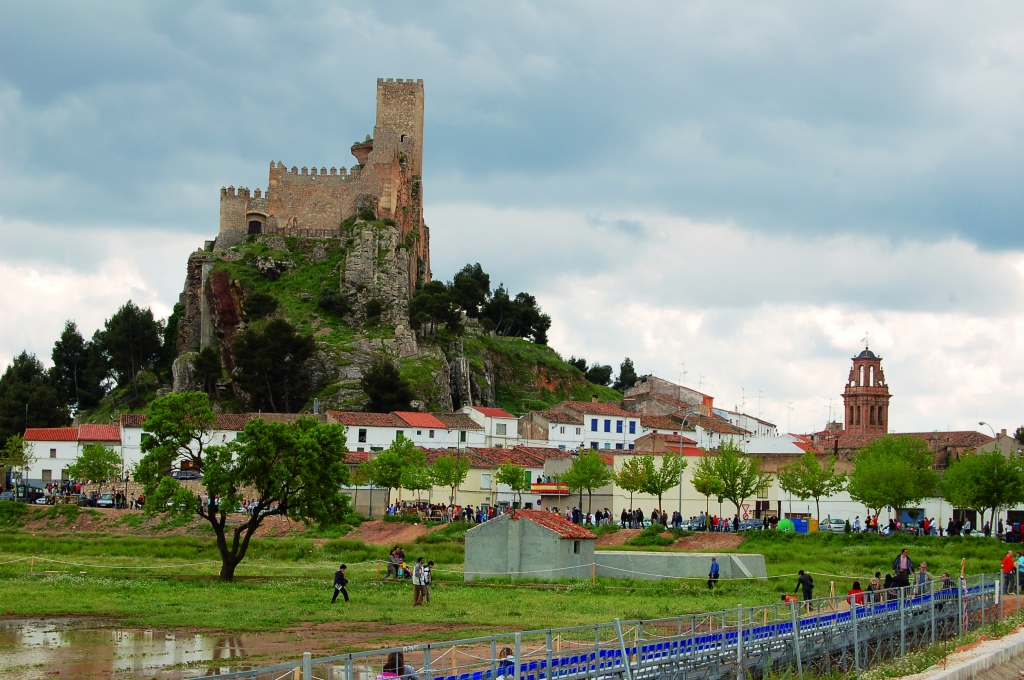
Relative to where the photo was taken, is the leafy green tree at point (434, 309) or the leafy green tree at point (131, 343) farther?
the leafy green tree at point (131, 343)

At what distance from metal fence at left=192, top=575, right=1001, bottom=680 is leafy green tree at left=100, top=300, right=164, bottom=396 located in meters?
96.7

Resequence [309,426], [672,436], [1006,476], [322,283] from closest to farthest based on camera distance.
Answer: [309,426] < [1006,476] < [672,436] < [322,283]

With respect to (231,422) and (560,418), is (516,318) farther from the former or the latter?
(231,422)

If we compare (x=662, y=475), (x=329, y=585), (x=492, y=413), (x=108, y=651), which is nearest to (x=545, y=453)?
(x=492, y=413)

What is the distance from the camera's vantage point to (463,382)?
331 feet

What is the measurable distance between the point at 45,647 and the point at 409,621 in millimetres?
8547

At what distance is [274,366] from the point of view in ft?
303

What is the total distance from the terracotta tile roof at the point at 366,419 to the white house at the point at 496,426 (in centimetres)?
872

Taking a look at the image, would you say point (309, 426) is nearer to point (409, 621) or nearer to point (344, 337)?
point (409, 621)

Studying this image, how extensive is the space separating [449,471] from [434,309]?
35900mm

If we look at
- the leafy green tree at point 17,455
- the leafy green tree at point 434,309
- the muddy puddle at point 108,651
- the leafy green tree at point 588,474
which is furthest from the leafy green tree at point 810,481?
the leafy green tree at point 17,455

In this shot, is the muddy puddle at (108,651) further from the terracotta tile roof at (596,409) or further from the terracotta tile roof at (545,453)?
the terracotta tile roof at (596,409)

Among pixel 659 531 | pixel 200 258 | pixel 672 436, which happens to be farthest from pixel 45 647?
→ pixel 200 258

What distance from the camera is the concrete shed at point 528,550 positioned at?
4119cm
